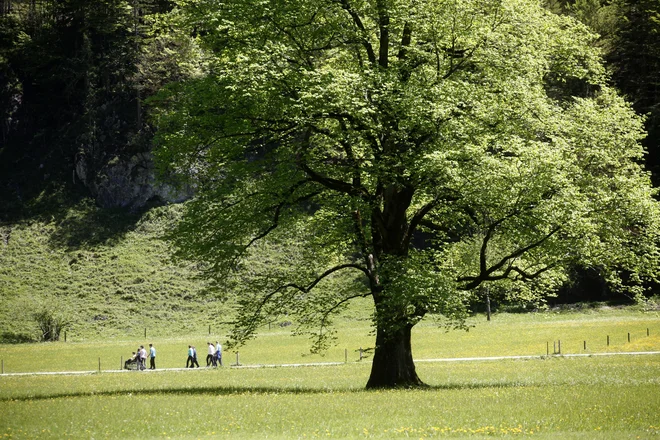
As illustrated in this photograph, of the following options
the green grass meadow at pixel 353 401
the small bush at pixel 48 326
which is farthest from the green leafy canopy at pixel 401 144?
the small bush at pixel 48 326

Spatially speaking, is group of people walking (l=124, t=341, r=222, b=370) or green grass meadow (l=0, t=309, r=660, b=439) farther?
group of people walking (l=124, t=341, r=222, b=370)

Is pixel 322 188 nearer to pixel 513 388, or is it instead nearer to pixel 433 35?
pixel 433 35

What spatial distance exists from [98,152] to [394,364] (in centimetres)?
7344

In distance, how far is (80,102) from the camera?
98.5 meters

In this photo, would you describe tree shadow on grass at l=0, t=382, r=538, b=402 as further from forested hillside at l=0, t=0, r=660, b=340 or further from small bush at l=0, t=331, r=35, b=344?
small bush at l=0, t=331, r=35, b=344

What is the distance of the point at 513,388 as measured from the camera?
80.6 ft

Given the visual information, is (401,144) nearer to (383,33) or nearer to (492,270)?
(383,33)

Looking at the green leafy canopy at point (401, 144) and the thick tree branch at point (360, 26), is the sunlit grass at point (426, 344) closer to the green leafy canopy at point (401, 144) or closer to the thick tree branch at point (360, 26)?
the green leafy canopy at point (401, 144)

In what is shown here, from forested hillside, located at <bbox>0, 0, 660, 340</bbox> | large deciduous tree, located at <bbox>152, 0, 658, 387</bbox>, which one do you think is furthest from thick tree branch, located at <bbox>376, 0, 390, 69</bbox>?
forested hillside, located at <bbox>0, 0, 660, 340</bbox>

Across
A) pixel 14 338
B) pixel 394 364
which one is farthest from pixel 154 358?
pixel 14 338

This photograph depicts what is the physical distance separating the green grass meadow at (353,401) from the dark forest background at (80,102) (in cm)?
4380

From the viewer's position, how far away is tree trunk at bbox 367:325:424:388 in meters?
25.7

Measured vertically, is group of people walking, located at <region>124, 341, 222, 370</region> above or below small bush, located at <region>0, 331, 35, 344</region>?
below

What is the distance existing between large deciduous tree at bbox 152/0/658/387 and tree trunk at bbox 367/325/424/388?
0.06m
